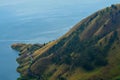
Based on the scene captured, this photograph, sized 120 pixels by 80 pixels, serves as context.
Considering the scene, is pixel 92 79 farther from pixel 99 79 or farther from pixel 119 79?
pixel 119 79

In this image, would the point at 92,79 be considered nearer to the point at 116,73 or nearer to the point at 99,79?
the point at 99,79

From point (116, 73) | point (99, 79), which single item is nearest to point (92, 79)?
point (99, 79)
